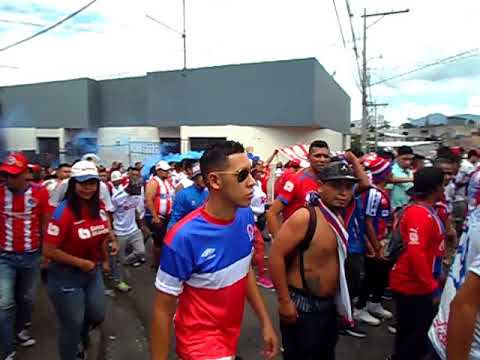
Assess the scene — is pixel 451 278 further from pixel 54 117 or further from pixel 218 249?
pixel 54 117

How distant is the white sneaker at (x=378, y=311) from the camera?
18.5ft

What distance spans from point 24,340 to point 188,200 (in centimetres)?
219

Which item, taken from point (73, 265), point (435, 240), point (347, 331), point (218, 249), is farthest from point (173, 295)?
point (347, 331)

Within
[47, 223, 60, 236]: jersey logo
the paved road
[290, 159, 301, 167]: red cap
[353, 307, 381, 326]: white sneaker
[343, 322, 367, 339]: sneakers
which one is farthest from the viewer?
[290, 159, 301, 167]: red cap

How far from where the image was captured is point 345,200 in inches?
121

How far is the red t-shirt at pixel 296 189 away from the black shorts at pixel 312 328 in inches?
65.7

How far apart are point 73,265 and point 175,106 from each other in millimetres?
21194

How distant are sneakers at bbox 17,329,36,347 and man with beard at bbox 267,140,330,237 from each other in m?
2.56

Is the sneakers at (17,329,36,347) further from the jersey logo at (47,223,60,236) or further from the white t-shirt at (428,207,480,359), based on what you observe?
the white t-shirt at (428,207,480,359)

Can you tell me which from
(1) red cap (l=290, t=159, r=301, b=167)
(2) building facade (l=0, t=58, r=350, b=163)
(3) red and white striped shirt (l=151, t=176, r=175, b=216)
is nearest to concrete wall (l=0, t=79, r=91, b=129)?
(2) building facade (l=0, t=58, r=350, b=163)

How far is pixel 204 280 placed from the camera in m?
2.43

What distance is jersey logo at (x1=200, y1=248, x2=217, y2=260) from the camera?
2392 mm

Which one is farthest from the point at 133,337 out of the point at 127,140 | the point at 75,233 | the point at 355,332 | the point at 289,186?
the point at 127,140

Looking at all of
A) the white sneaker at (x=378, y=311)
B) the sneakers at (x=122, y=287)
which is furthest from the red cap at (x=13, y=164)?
the white sneaker at (x=378, y=311)
